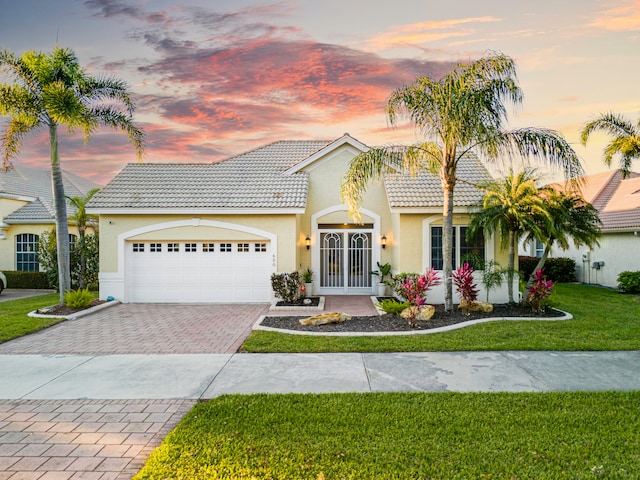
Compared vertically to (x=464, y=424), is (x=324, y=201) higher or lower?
higher

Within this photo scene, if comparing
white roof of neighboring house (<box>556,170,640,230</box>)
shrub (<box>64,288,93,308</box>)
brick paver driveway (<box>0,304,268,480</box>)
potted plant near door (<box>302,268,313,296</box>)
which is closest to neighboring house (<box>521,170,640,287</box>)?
white roof of neighboring house (<box>556,170,640,230</box>)

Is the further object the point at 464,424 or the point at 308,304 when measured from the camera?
the point at 308,304

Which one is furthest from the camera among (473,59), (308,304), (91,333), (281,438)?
(308,304)

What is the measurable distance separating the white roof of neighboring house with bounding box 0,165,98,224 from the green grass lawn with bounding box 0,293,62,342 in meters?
5.77

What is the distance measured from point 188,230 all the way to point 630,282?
702 inches

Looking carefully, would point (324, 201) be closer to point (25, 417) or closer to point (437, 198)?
point (437, 198)

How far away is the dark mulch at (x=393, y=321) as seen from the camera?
9.44m

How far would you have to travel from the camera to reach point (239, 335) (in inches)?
359

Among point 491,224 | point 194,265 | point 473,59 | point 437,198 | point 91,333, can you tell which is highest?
point 473,59

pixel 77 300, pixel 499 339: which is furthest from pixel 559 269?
pixel 77 300

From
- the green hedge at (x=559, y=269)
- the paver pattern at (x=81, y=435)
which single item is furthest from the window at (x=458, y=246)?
the paver pattern at (x=81, y=435)

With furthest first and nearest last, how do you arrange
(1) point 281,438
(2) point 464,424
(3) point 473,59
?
(3) point 473,59 → (2) point 464,424 → (1) point 281,438

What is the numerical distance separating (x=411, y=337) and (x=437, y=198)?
644cm

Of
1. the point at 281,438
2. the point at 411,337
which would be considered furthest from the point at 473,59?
the point at 281,438
